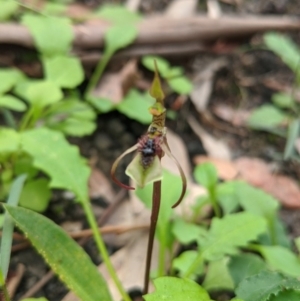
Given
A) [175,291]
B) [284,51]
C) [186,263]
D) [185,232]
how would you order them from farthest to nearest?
[284,51]
[185,232]
[186,263]
[175,291]

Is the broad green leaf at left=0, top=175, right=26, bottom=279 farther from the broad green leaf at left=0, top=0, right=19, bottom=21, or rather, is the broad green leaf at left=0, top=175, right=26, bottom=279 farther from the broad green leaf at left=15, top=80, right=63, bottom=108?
the broad green leaf at left=0, top=0, right=19, bottom=21

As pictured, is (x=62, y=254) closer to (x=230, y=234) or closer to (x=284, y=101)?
(x=230, y=234)

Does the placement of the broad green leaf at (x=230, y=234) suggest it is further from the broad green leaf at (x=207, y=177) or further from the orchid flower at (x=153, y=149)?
the orchid flower at (x=153, y=149)

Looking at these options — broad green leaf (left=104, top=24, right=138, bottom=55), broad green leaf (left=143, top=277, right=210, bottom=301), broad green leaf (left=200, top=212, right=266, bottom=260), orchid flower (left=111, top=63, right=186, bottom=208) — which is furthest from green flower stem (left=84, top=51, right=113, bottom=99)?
broad green leaf (left=143, top=277, right=210, bottom=301)

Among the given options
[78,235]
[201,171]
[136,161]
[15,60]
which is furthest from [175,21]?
[136,161]

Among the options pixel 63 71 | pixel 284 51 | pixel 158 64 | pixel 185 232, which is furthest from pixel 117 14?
pixel 185 232

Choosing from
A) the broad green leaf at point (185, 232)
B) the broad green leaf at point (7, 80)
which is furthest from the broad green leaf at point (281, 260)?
the broad green leaf at point (7, 80)
